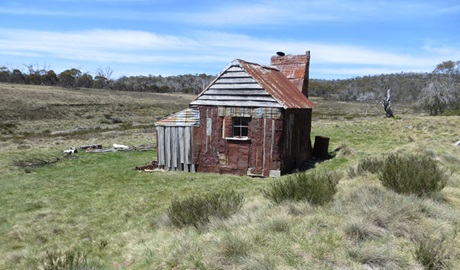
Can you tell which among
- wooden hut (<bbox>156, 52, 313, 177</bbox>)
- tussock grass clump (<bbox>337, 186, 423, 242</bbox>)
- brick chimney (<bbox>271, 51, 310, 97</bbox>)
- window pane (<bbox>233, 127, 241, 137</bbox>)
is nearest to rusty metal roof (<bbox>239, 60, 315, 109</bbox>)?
wooden hut (<bbox>156, 52, 313, 177</bbox>)

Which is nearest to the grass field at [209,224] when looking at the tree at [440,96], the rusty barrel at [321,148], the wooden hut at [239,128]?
the wooden hut at [239,128]

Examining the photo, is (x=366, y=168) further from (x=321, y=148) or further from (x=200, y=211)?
(x=321, y=148)

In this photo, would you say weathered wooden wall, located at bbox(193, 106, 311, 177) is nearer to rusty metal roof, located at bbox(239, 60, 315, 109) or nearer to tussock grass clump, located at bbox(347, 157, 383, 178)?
rusty metal roof, located at bbox(239, 60, 315, 109)

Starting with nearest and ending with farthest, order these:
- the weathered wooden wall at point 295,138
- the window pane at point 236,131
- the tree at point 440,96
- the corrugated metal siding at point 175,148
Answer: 1. the weathered wooden wall at point 295,138
2. the window pane at point 236,131
3. the corrugated metal siding at point 175,148
4. the tree at point 440,96

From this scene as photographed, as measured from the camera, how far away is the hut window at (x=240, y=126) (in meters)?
Answer: 14.0

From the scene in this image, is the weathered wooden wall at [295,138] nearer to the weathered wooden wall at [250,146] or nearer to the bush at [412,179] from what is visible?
the weathered wooden wall at [250,146]

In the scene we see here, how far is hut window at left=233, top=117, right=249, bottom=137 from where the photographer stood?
14.0 m

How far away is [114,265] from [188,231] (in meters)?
1.39

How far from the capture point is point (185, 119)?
15062mm

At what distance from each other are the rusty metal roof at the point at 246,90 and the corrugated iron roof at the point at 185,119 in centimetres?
57

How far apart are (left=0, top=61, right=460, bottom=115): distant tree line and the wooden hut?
109ft

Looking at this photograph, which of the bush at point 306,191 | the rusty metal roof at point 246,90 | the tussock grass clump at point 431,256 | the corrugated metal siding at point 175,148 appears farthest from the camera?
the corrugated metal siding at point 175,148

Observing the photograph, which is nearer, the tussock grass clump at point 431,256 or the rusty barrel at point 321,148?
the tussock grass clump at point 431,256

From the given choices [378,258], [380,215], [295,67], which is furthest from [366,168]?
[295,67]
